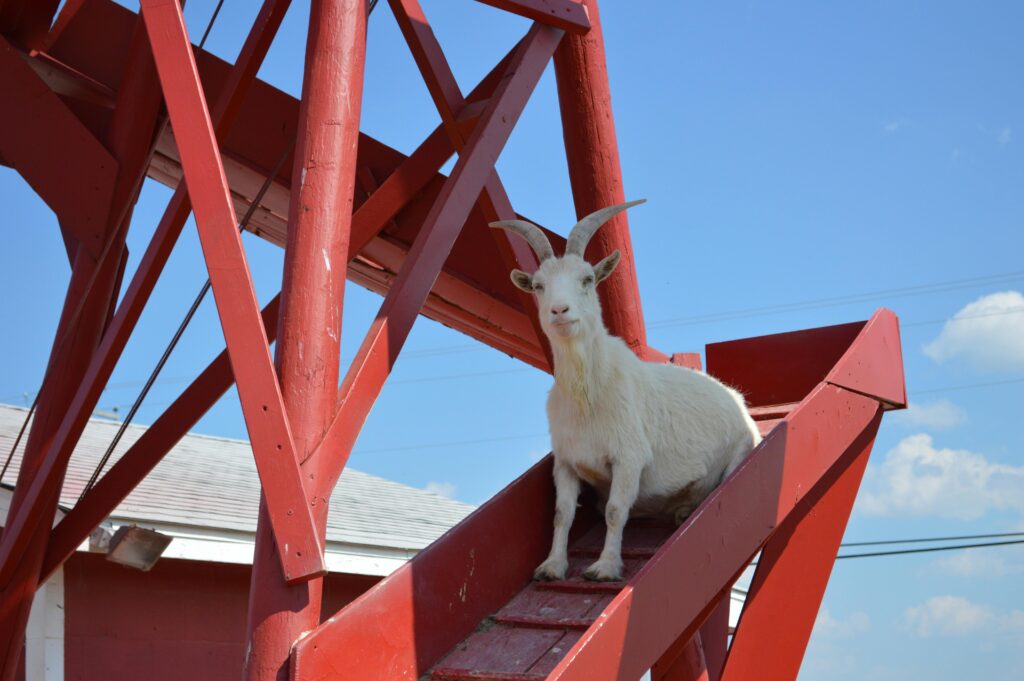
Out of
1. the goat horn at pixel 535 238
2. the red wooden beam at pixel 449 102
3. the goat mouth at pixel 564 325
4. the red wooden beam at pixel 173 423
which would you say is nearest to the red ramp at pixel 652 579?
the goat mouth at pixel 564 325

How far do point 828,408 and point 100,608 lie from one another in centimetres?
602

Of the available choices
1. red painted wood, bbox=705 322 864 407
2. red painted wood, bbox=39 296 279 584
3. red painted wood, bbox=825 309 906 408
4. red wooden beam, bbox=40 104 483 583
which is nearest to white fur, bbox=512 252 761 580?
red painted wood, bbox=825 309 906 408

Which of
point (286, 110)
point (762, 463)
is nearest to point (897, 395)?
point (762, 463)

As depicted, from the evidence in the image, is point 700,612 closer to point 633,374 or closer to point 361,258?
point 633,374

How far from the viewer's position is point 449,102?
614cm

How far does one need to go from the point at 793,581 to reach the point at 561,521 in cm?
150

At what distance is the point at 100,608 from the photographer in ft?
29.1

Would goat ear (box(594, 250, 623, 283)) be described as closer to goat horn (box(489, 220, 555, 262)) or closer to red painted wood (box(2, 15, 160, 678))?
goat horn (box(489, 220, 555, 262))

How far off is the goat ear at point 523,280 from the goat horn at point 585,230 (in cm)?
24

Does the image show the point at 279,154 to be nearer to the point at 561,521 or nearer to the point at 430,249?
the point at 430,249

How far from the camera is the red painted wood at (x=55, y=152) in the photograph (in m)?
6.79

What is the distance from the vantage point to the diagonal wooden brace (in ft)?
13.3

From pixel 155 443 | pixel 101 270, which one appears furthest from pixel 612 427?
pixel 101 270

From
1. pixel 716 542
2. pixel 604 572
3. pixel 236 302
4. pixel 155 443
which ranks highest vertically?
pixel 155 443
